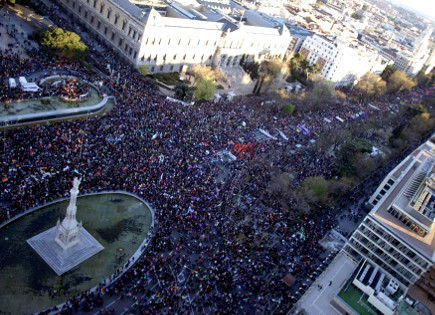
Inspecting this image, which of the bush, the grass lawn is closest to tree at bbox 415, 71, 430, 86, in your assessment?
the bush

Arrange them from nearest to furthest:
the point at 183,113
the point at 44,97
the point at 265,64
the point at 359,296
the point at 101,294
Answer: the point at 101,294 → the point at 359,296 → the point at 44,97 → the point at 183,113 → the point at 265,64

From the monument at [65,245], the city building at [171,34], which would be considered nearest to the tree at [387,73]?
the city building at [171,34]

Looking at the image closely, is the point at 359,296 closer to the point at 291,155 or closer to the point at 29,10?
the point at 291,155

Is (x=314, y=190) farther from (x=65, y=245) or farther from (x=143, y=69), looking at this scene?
(x=143, y=69)

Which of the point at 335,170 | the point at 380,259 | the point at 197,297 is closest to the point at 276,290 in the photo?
the point at 197,297

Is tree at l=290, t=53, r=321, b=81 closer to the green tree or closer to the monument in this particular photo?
the green tree
